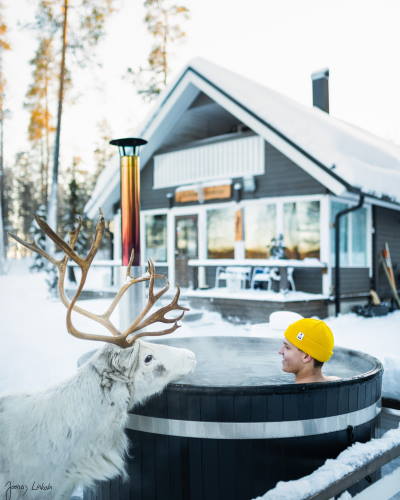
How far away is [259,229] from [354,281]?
8.31 ft

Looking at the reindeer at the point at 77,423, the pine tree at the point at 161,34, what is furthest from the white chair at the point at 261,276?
the pine tree at the point at 161,34

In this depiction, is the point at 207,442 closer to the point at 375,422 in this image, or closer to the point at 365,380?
the point at 365,380

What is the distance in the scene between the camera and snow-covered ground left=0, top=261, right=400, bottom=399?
5426 mm

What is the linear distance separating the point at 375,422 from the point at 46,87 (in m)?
19.2

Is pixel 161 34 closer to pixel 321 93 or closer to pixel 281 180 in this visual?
pixel 321 93

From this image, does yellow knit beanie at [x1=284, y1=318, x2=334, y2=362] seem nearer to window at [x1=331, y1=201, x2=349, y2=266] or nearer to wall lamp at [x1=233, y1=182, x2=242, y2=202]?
window at [x1=331, y1=201, x2=349, y2=266]

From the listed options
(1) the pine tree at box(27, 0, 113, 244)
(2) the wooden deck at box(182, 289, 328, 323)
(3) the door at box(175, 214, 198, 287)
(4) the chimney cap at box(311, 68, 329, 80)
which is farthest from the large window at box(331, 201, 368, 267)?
(1) the pine tree at box(27, 0, 113, 244)

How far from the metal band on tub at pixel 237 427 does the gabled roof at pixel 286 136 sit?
721 centimetres

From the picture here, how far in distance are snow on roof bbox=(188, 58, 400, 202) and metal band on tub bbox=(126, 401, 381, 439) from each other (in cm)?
727

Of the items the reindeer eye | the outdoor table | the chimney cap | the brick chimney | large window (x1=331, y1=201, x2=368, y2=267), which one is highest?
the chimney cap

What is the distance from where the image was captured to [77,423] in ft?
7.69

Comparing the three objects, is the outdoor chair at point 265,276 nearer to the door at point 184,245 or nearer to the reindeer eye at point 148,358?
the door at point 184,245

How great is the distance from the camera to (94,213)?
46.7 feet

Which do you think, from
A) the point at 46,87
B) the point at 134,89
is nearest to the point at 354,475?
the point at 46,87
